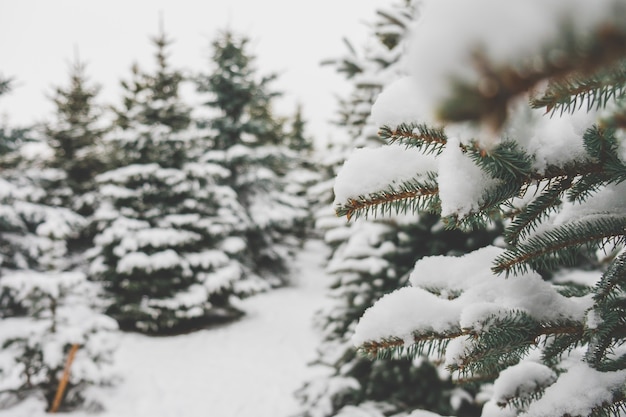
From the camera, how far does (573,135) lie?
938 millimetres

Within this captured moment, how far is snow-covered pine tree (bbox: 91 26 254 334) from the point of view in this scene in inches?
298

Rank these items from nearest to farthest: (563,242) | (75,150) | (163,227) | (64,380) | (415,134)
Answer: (415,134)
(563,242)
(64,380)
(163,227)
(75,150)

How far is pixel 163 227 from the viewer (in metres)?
8.01

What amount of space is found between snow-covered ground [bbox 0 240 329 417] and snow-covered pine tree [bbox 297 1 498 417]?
101 centimetres

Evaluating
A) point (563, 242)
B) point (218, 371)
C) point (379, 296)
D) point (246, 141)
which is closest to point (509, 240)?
point (563, 242)

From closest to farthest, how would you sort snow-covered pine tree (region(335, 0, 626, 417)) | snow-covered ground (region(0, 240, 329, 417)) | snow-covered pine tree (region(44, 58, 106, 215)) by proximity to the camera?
snow-covered pine tree (region(335, 0, 626, 417)) < snow-covered ground (region(0, 240, 329, 417)) < snow-covered pine tree (region(44, 58, 106, 215))

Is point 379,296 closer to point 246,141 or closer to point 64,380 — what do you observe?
point 64,380

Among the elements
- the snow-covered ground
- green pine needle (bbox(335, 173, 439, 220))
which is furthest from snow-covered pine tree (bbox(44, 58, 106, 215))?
green pine needle (bbox(335, 173, 439, 220))

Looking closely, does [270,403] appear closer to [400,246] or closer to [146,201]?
[400,246]

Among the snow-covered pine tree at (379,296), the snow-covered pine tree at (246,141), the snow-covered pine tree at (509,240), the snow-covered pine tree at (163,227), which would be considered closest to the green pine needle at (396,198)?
the snow-covered pine tree at (509,240)

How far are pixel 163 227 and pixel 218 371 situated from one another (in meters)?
3.33

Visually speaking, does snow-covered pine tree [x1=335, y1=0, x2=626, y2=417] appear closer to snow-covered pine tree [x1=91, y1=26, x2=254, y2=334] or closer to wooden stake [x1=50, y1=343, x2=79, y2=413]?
wooden stake [x1=50, y1=343, x2=79, y2=413]

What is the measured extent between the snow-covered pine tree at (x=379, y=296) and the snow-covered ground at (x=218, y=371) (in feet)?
3.30

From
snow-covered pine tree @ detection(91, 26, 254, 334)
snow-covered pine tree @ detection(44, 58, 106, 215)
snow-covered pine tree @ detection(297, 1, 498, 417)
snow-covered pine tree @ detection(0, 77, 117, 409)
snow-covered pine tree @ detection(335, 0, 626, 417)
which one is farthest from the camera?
snow-covered pine tree @ detection(44, 58, 106, 215)
